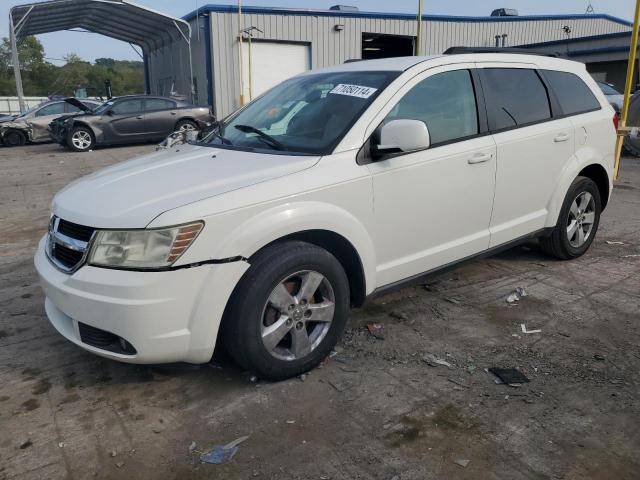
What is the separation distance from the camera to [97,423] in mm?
2795

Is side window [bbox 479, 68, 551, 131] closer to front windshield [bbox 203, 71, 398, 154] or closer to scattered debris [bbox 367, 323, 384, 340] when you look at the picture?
front windshield [bbox 203, 71, 398, 154]

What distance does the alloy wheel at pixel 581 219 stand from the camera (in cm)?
493

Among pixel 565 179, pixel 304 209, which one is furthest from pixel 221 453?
pixel 565 179

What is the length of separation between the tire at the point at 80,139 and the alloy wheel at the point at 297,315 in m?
13.9

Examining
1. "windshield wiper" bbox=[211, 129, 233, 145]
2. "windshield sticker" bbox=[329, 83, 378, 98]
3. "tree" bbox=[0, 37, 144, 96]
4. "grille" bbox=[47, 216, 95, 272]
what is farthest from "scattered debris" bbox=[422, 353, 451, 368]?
"tree" bbox=[0, 37, 144, 96]

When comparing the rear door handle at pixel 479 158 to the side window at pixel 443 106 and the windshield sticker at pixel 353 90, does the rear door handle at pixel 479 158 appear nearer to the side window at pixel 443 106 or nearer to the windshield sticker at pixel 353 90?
the side window at pixel 443 106

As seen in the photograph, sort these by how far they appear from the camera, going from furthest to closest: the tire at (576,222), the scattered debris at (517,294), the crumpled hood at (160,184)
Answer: the tire at (576,222) < the scattered debris at (517,294) < the crumpled hood at (160,184)

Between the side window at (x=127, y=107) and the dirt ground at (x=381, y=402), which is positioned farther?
the side window at (x=127, y=107)

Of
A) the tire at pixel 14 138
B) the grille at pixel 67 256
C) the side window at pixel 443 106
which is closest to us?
the grille at pixel 67 256

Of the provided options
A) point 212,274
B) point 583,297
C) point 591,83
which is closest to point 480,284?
point 583,297

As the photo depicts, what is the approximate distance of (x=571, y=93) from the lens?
4.75 meters

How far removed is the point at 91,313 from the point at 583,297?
3.52 m

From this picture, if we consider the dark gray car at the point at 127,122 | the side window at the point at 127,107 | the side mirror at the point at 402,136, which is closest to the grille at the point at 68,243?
the side mirror at the point at 402,136

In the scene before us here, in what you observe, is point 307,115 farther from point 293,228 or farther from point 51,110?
point 51,110
